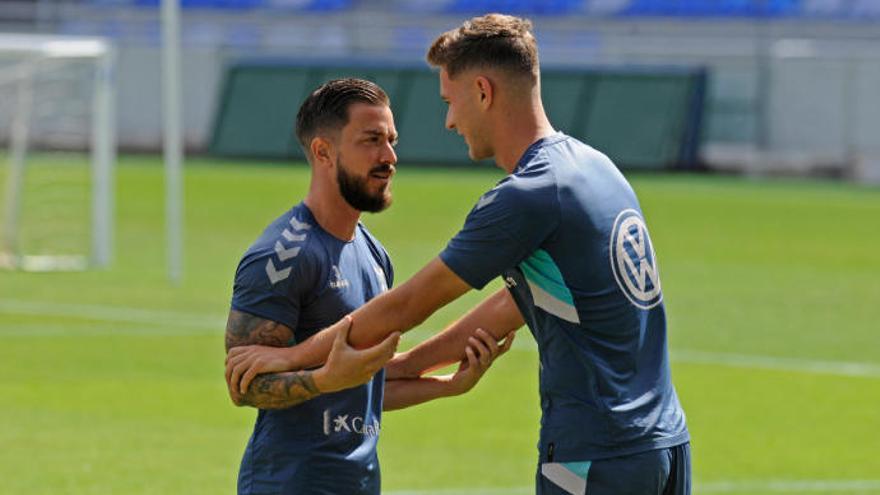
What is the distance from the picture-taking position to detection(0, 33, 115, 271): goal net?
24.4 meters

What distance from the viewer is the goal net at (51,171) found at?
24391 mm

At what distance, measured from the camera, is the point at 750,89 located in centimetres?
4081

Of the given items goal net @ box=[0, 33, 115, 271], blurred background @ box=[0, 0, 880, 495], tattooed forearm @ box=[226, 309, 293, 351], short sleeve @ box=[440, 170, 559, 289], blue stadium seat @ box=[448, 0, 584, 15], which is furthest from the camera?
blue stadium seat @ box=[448, 0, 584, 15]

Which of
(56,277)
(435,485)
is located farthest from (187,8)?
(435,485)

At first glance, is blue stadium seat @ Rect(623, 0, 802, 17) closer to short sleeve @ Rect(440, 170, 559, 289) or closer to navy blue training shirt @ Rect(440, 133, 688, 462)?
navy blue training shirt @ Rect(440, 133, 688, 462)

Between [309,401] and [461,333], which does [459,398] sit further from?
[309,401]

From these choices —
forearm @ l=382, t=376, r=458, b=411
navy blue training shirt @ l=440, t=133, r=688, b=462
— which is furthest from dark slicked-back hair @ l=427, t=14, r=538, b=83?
forearm @ l=382, t=376, r=458, b=411

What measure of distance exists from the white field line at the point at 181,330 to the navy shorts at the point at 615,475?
1096 cm

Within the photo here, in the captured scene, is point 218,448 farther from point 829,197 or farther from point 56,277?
point 829,197

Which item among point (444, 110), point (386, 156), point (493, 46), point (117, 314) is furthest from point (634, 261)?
point (444, 110)

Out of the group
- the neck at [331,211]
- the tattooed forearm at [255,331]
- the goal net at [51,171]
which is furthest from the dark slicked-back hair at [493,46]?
the goal net at [51,171]

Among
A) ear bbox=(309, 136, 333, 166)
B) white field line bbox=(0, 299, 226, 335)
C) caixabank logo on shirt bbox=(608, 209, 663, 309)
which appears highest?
white field line bbox=(0, 299, 226, 335)

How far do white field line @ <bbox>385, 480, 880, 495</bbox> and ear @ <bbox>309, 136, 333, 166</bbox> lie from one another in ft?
16.9

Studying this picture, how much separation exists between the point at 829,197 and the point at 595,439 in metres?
30.2
